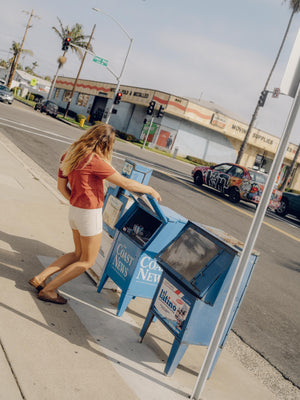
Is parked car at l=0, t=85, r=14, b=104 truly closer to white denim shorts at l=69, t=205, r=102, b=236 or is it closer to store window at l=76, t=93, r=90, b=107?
store window at l=76, t=93, r=90, b=107

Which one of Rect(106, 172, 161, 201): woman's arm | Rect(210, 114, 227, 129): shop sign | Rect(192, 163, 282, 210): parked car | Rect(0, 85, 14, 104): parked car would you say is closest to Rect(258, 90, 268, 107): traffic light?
Rect(210, 114, 227, 129): shop sign

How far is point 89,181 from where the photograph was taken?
3.57 m

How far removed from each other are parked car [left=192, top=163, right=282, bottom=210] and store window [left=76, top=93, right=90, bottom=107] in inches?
1799

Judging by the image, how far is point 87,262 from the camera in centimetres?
380

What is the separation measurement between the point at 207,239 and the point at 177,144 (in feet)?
147

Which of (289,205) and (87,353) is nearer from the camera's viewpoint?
(87,353)

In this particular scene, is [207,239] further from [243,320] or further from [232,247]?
[243,320]

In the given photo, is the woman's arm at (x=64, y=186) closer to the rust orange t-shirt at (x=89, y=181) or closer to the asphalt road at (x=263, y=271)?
the rust orange t-shirt at (x=89, y=181)

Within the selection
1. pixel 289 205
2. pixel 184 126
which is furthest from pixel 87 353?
pixel 184 126

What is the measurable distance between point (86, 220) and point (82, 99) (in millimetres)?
61421

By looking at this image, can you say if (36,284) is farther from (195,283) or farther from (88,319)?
(195,283)

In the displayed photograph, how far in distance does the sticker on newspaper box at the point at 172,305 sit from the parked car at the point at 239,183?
14.1m

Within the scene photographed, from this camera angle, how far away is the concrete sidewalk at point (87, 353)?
2812 millimetres

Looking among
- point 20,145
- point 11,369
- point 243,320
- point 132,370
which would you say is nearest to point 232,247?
point 132,370
